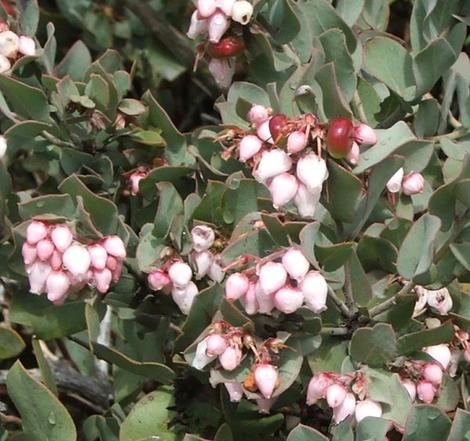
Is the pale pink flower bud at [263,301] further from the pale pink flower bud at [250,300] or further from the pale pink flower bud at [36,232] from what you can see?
the pale pink flower bud at [36,232]

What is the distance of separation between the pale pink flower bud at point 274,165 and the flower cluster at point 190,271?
0.31 meters

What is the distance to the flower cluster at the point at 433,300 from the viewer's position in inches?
77.0

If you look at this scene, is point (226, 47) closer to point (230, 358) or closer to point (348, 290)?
point (348, 290)

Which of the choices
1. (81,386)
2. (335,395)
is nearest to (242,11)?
(335,395)

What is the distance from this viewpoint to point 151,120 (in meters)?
2.33

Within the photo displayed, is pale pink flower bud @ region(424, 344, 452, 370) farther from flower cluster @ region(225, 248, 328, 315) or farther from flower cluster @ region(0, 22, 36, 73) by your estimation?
flower cluster @ region(0, 22, 36, 73)

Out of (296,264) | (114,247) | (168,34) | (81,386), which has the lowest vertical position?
(81,386)

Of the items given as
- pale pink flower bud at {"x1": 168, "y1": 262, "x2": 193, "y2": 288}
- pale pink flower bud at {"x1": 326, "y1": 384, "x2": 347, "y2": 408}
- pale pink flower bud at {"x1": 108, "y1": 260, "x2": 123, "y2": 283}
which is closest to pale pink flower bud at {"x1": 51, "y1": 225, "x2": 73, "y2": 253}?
pale pink flower bud at {"x1": 108, "y1": 260, "x2": 123, "y2": 283}

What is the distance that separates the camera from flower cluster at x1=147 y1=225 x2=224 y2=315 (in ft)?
6.53

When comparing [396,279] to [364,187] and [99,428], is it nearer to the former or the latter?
[364,187]

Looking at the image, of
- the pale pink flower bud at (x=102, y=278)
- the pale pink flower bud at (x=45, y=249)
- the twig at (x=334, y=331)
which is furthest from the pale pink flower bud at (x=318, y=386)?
the pale pink flower bud at (x=45, y=249)

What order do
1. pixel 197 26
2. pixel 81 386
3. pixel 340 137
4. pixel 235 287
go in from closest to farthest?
pixel 340 137, pixel 235 287, pixel 197 26, pixel 81 386

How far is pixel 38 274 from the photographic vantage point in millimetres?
1934

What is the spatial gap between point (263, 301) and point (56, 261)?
0.41 m
